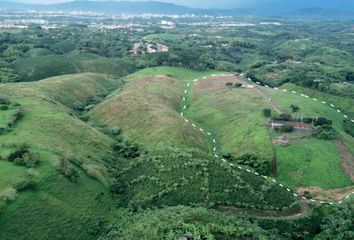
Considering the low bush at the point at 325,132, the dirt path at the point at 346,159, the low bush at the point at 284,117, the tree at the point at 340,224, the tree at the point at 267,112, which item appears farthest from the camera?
the tree at the point at 267,112

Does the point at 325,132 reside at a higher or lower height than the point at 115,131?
higher

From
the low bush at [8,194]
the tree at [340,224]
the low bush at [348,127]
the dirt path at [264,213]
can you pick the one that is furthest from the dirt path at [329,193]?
the low bush at [8,194]

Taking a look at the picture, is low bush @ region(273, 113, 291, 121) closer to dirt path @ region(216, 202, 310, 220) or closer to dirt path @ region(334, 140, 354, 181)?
dirt path @ region(334, 140, 354, 181)

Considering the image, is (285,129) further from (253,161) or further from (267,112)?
(253,161)

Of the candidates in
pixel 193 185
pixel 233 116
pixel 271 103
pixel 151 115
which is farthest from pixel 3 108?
pixel 271 103

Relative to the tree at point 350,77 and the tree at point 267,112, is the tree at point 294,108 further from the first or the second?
the tree at point 350,77

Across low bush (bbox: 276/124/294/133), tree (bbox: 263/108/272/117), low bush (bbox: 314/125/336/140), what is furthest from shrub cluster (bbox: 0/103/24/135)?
low bush (bbox: 314/125/336/140)
